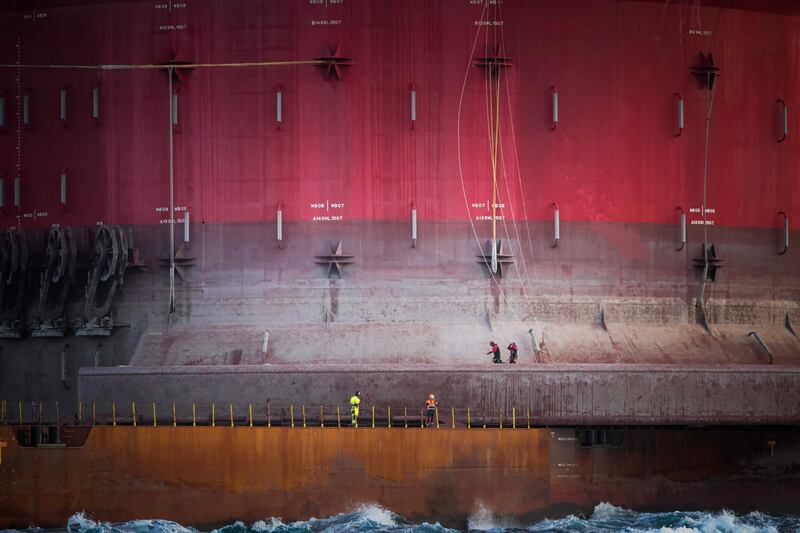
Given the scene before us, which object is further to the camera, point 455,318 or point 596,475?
point 455,318

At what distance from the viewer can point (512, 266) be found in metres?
31.5

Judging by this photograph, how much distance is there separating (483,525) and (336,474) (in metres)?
3.30

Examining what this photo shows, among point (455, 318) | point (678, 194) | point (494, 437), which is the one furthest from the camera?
point (678, 194)

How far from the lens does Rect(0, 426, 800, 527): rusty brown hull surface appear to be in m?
26.0

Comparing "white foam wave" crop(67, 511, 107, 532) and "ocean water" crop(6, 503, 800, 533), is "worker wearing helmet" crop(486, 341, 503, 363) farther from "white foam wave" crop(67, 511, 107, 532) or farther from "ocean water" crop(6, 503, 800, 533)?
"white foam wave" crop(67, 511, 107, 532)

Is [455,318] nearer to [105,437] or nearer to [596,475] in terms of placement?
[596,475]

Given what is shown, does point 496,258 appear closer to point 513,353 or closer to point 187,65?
point 513,353

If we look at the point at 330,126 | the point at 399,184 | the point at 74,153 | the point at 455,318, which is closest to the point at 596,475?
the point at 455,318

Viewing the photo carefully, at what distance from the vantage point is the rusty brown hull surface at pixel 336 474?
2605 centimetres

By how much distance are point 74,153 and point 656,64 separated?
1591 cm

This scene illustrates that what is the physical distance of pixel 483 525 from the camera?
25906 millimetres

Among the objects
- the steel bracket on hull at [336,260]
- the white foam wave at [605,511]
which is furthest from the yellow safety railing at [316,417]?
the steel bracket on hull at [336,260]

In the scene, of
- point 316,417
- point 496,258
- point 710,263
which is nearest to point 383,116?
point 496,258

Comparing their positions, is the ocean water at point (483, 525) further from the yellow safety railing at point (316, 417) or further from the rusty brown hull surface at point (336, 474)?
the yellow safety railing at point (316, 417)
